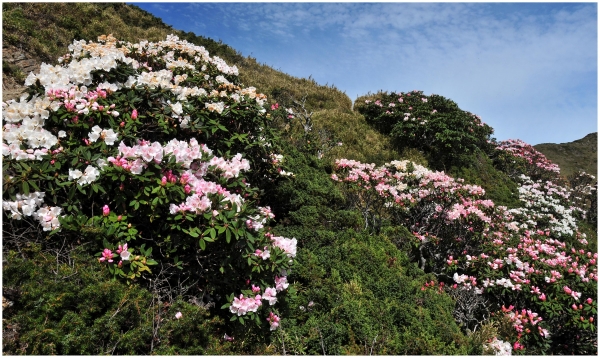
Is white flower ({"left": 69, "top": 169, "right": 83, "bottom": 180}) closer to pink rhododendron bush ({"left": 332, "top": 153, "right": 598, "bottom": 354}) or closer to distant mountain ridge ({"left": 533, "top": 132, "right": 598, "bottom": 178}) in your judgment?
pink rhododendron bush ({"left": 332, "top": 153, "right": 598, "bottom": 354})

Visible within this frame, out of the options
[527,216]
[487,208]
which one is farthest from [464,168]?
[487,208]

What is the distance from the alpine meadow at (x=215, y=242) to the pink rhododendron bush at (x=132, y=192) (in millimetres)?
15

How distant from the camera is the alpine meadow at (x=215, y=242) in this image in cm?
252

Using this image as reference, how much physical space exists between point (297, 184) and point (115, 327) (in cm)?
337

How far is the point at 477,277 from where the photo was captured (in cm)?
519

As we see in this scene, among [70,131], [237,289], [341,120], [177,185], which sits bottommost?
[237,289]

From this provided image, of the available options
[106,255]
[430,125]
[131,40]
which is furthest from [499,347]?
[131,40]

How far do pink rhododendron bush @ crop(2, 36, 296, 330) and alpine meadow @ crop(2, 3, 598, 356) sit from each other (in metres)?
0.02

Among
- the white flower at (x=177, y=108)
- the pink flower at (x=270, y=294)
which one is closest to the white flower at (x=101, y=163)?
the white flower at (x=177, y=108)

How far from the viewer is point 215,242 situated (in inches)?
114

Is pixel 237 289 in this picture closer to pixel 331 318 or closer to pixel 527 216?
pixel 331 318

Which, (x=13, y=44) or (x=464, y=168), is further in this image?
(x=464, y=168)

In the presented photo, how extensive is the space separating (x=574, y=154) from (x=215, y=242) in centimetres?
3090

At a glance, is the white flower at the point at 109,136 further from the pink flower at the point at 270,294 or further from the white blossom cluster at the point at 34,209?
the pink flower at the point at 270,294
